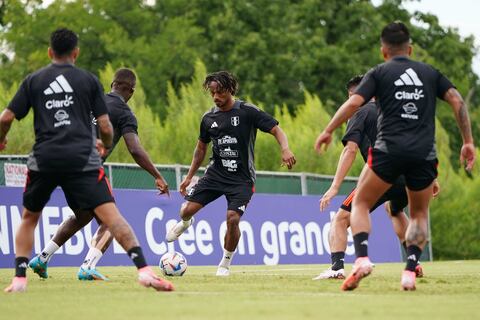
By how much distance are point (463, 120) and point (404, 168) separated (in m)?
0.77

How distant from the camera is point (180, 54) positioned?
52094 millimetres

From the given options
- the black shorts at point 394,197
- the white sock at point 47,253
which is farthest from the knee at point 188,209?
the white sock at point 47,253

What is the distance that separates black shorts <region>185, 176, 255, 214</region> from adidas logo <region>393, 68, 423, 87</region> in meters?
4.57

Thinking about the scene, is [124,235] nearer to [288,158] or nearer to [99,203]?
[99,203]

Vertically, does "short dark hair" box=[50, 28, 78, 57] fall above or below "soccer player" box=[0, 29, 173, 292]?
above

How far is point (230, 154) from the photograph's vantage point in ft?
48.8

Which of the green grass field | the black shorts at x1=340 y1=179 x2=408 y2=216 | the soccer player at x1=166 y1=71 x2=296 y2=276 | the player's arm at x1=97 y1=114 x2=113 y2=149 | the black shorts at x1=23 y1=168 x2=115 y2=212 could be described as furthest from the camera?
the soccer player at x1=166 y1=71 x2=296 y2=276

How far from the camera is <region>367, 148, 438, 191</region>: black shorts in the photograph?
10.5 metres

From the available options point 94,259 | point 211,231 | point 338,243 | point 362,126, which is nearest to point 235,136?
point 362,126

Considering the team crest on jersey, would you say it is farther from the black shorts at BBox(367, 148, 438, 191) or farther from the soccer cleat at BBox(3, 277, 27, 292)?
the soccer cleat at BBox(3, 277, 27, 292)

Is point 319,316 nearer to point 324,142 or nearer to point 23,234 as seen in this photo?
point 324,142

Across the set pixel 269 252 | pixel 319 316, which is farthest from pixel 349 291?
pixel 269 252

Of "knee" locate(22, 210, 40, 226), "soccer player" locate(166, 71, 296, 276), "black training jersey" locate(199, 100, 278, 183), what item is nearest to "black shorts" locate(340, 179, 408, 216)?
"soccer player" locate(166, 71, 296, 276)

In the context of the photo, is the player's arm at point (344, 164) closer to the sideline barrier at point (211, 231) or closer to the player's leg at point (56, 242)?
the player's leg at point (56, 242)
